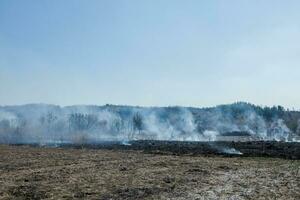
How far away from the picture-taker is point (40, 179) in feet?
59.5

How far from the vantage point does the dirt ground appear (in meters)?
15.1

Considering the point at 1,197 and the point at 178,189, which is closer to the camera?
the point at 1,197

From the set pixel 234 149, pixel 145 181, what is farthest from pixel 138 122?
pixel 145 181

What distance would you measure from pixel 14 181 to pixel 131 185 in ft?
15.4

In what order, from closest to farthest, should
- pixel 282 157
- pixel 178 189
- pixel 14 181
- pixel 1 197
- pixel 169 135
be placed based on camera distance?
pixel 1 197 < pixel 178 189 < pixel 14 181 < pixel 282 157 < pixel 169 135

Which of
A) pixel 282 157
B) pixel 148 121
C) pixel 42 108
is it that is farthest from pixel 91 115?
pixel 282 157

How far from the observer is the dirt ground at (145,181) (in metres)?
15.1

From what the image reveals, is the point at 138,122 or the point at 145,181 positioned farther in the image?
the point at 138,122

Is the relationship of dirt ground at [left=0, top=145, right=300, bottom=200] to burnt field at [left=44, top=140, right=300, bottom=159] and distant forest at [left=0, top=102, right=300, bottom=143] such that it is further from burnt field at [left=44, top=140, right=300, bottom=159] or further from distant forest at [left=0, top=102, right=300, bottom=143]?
distant forest at [left=0, top=102, right=300, bottom=143]

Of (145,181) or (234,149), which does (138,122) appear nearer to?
(234,149)

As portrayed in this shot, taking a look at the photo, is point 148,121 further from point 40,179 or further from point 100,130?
point 40,179

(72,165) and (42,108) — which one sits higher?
(42,108)

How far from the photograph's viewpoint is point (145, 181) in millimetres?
17859

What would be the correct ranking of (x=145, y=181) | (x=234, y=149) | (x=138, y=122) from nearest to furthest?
(x=145, y=181) < (x=234, y=149) < (x=138, y=122)
